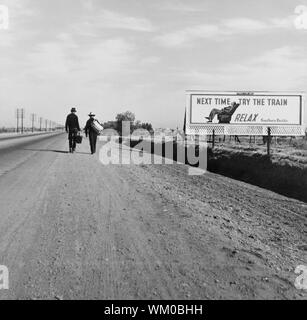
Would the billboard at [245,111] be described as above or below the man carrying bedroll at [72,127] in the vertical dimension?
above

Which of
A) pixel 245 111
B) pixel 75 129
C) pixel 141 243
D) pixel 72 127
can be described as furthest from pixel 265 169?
pixel 245 111

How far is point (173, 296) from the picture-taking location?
3.61 metres

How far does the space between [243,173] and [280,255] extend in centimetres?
1206

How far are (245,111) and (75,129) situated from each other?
16.2 meters

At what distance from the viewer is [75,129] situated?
61.2ft

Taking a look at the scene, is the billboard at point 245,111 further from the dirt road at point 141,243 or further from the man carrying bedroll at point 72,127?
the dirt road at point 141,243

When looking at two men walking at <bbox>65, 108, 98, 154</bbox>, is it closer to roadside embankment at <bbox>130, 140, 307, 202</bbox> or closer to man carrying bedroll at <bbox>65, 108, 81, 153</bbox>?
man carrying bedroll at <bbox>65, 108, 81, 153</bbox>

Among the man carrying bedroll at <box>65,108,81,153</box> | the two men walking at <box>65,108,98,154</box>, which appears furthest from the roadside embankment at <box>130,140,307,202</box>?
the man carrying bedroll at <box>65,108,81,153</box>

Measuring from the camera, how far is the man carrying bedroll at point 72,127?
18.7 meters

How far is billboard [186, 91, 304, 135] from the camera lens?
100.0 feet

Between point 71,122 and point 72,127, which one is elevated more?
point 71,122

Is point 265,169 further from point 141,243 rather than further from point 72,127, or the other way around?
point 141,243

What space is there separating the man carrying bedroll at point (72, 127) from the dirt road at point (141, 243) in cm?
953

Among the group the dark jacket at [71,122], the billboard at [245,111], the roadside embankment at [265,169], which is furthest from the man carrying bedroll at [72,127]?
the billboard at [245,111]
